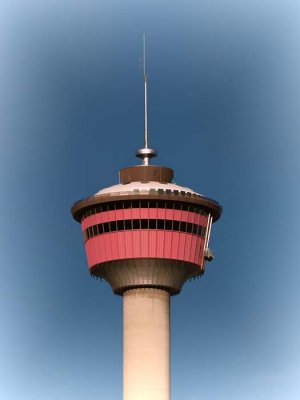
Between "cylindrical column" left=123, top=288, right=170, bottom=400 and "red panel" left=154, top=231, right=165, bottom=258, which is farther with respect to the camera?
"red panel" left=154, top=231, right=165, bottom=258

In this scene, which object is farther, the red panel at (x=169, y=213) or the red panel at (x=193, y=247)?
the red panel at (x=193, y=247)

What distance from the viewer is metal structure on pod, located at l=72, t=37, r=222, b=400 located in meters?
122

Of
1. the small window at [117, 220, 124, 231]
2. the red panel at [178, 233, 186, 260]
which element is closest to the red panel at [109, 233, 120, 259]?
the small window at [117, 220, 124, 231]

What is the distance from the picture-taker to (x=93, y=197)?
126 metres

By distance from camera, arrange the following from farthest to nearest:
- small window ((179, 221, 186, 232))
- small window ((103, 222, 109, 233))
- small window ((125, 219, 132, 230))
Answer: small window ((103, 222, 109, 233))
small window ((179, 221, 186, 232))
small window ((125, 219, 132, 230))

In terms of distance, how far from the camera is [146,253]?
12375 cm

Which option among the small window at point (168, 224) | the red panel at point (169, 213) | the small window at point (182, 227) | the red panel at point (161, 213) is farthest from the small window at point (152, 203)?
the small window at point (182, 227)

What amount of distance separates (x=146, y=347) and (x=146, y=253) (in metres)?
10.3

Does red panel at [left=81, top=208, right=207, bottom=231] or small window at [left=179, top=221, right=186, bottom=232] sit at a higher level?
red panel at [left=81, top=208, right=207, bottom=231]

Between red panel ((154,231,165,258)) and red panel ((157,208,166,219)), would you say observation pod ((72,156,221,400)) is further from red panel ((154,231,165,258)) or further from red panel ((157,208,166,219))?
red panel ((157,208,166,219))

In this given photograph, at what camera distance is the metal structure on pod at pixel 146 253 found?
400ft

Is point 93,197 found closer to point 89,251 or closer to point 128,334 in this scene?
point 89,251

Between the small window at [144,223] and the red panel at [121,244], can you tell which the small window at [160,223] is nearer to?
the small window at [144,223]

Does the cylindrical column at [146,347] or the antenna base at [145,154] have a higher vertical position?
the antenna base at [145,154]
